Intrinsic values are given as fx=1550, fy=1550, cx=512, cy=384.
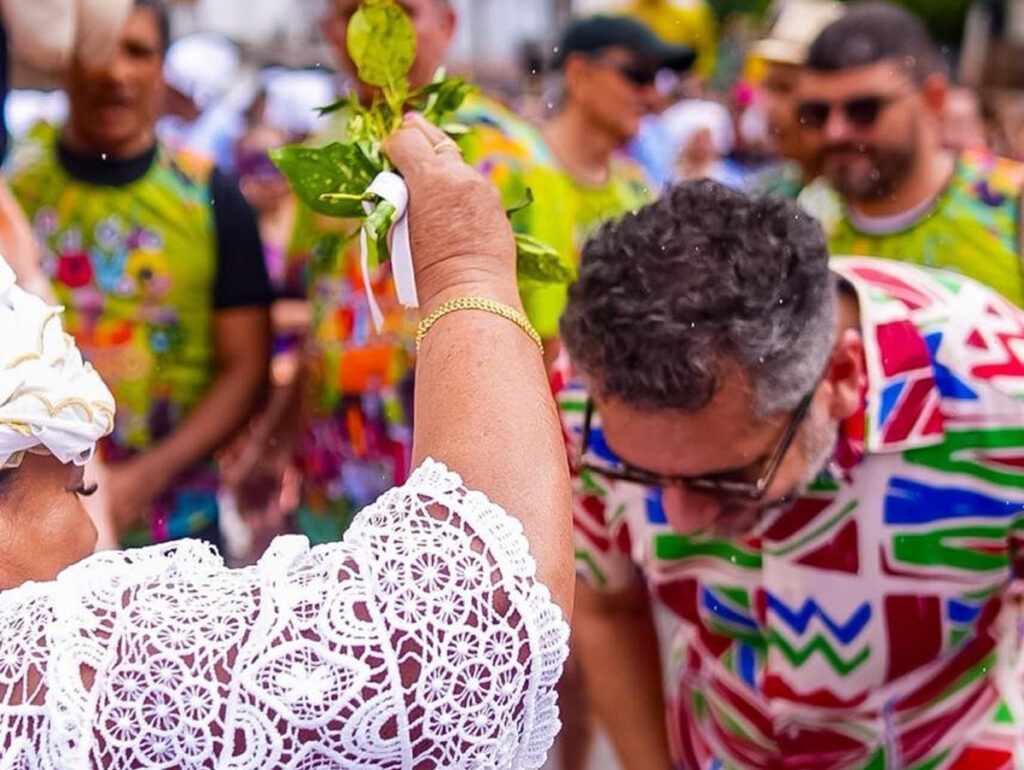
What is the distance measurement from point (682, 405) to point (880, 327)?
35 cm

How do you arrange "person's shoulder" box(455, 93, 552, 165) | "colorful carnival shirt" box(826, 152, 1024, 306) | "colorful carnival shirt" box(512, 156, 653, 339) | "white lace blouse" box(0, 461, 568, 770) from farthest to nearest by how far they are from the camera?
1. "colorful carnival shirt" box(826, 152, 1024, 306)
2. "person's shoulder" box(455, 93, 552, 165)
3. "colorful carnival shirt" box(512, 156, 653, 339)
4. "white lace blouse" box(0, 461, 568, 770)

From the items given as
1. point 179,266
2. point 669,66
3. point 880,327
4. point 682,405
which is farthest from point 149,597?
point 669,66

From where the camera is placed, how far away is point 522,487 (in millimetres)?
1388

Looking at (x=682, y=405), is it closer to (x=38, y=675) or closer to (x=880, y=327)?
(x=880, y=327)

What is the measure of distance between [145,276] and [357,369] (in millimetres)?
575

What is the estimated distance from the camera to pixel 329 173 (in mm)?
1793

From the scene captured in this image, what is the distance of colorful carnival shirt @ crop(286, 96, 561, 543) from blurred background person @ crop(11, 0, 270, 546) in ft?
0.58

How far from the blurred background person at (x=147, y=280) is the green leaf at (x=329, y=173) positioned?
81.7 inches

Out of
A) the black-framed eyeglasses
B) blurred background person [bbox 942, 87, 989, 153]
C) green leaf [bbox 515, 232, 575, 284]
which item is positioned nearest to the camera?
green leaf [bbox 515, 232, 575, 284]

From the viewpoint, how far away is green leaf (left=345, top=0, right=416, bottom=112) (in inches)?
71.1

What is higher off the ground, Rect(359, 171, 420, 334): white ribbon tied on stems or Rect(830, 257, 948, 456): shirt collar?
Rect(359, 171, 420, 334): white ribbon tied on stems

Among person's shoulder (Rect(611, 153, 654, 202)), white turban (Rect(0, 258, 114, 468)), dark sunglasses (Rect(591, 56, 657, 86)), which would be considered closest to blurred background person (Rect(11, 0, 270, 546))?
person's shoulder (Rect(611, 153, 654, 202))

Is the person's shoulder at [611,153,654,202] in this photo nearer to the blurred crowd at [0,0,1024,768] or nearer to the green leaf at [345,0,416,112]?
the blurred crowd at [0,0,1024,768]

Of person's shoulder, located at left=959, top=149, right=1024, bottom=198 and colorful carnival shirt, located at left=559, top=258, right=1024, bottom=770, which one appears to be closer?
colorful carnival shirt, located at left=559, top=258, right=1024, bottom=770
